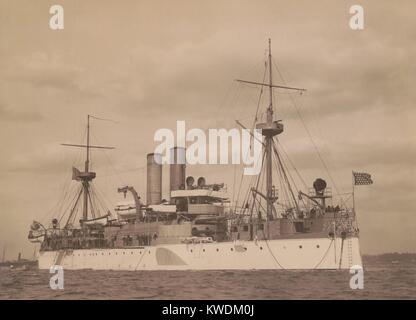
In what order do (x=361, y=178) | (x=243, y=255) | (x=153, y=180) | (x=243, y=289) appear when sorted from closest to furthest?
1. (x=243, y=289)
2. (x=361, y=178)
3. (x=243, y=255)
4. (x=153, y=180)

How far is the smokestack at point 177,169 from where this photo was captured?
43000 millimetres

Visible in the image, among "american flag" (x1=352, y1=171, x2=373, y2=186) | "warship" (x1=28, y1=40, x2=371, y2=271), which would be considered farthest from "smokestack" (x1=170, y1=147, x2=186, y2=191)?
"american flag" (x1=352, y1=171, x2=373, y2=186)

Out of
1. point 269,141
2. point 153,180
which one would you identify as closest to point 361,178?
point 269,141

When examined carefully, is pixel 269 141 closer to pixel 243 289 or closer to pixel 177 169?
pixel 177 169

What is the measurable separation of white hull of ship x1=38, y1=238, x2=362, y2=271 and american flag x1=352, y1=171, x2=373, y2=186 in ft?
12.7

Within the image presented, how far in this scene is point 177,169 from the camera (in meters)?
43.3

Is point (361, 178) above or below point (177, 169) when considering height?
below

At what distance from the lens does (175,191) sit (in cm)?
4075

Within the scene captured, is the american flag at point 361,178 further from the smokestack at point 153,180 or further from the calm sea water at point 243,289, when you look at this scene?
the smokestack at point 153,180

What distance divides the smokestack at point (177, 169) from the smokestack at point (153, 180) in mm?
1871

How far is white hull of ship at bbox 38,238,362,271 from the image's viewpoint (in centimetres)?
3064

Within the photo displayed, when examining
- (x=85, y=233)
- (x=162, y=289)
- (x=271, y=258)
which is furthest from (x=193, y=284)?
(x=85, y=233)

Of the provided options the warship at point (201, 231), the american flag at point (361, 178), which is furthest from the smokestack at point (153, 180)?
the american flag at point (361, 178)

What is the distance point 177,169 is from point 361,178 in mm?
18326
